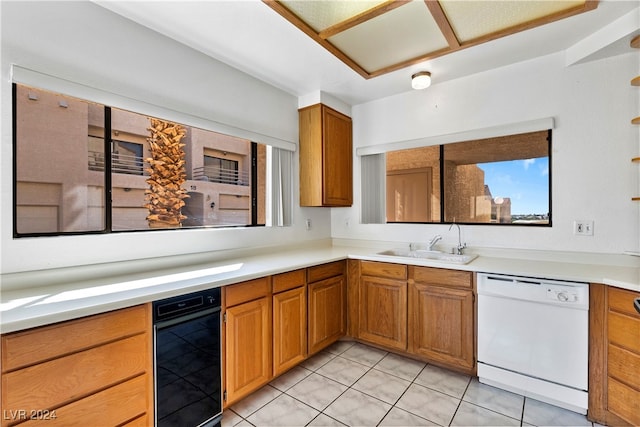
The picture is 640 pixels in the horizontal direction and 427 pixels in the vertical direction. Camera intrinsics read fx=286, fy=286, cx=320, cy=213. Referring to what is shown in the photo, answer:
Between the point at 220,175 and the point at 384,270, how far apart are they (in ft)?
5.66

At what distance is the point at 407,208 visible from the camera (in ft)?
11.3

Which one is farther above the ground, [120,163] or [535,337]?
[120,163]

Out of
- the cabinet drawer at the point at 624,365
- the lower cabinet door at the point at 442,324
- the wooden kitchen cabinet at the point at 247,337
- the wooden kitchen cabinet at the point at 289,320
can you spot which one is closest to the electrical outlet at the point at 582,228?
the cabinet drawer at the point at 624,365

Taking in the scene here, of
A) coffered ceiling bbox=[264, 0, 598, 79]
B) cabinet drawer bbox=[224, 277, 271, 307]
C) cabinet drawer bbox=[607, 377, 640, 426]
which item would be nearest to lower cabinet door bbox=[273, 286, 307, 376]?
cabinet drawer bbox=[224, 277, 271, 307]

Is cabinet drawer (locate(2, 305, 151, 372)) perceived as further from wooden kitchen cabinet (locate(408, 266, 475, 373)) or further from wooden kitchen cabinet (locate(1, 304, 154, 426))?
wooden kitchen cabinet (locate(408, 266, 475, 373))

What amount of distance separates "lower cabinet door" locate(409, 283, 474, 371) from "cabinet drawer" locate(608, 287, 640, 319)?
0.76 metres

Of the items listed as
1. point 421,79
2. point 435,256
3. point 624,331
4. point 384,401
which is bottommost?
point 384,401

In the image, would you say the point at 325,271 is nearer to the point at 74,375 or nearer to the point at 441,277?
the point at 441,277

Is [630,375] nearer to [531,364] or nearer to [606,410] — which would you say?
[606,410]

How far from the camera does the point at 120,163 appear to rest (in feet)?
6.37

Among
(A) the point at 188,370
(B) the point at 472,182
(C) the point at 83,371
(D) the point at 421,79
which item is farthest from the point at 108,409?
(B) the point at 472,182

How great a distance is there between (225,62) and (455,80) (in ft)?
6.95

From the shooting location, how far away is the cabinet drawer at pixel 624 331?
5.25 ft

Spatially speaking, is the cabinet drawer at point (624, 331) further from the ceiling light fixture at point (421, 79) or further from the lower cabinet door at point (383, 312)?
the ceiling light fixture at point (421, 79)
